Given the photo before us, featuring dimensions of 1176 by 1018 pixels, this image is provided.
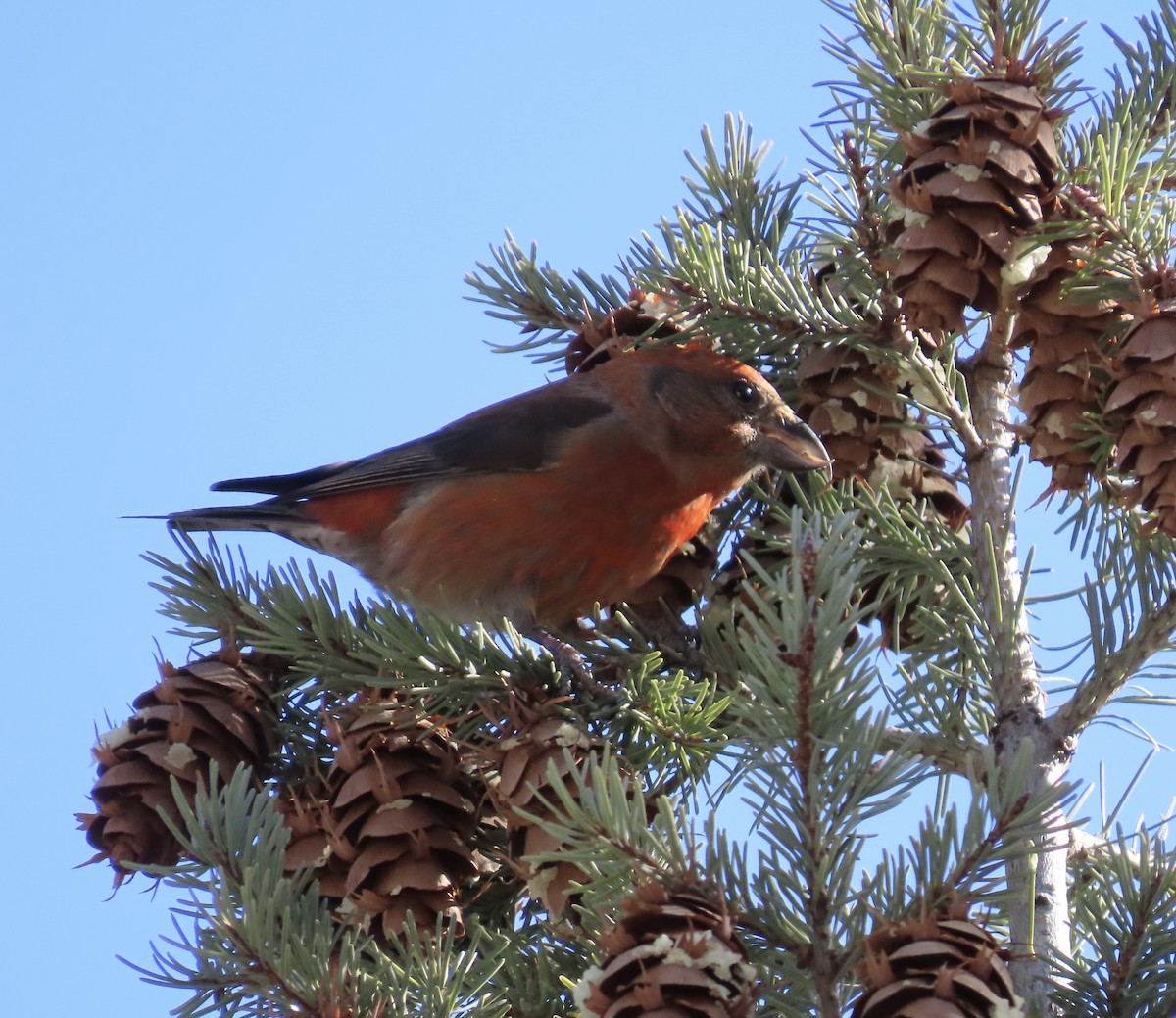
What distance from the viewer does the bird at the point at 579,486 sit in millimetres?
3049

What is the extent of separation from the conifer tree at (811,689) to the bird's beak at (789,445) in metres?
0.04

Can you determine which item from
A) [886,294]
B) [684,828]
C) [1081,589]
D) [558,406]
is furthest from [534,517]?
[684,828]

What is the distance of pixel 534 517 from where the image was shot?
3217 mm

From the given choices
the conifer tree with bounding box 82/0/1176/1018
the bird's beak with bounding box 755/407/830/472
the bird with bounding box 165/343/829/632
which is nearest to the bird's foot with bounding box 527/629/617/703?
the conifer tree with bounding box 82/0/1176/1018

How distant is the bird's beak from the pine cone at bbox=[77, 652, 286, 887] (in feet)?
3.50

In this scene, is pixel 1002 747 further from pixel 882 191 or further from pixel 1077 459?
pixel 882 191

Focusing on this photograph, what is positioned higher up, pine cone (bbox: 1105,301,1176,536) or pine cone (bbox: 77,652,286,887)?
pine cone (bbox: 1105,301,1176,536)

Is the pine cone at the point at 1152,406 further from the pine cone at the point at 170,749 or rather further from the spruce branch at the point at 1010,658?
the pine cone at the point at 170,749

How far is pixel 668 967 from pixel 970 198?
3.99 feet

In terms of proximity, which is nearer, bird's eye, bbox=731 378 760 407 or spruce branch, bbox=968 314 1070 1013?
spruce branch, bbox=968 314 1070 1013

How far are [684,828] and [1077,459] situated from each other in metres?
1.03

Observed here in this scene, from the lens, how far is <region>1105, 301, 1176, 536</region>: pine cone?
5.99 feet

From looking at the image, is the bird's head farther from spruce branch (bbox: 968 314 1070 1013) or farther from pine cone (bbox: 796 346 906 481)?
spruce branch (bbox: 968 314 1070 1013)

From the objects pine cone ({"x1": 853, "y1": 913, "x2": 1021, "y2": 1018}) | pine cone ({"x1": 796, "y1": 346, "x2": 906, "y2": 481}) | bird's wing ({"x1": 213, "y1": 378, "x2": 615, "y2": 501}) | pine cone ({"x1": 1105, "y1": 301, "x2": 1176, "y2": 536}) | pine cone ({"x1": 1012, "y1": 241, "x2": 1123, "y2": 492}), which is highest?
bird's wing ({"x1": 213, "y1": 378, "x2": 615, "y2": 501})
